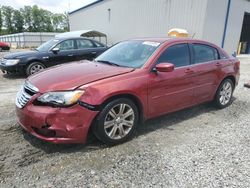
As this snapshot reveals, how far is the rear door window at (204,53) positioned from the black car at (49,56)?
5229mm

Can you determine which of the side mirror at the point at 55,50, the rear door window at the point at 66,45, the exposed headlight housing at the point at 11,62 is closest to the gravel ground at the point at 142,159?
the exposed headlight housing at the point at 11,62

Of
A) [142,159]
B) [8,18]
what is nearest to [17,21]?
[8,18]

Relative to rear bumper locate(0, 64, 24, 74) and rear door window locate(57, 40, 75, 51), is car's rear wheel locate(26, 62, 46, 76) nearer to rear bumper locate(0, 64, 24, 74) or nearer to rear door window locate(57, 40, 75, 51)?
rear bumper locate(0, 64, 24, 74)

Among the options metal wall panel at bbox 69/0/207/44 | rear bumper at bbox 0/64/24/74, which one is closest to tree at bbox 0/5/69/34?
metal wall panel at bbox 69/0/207/44

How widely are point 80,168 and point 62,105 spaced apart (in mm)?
824

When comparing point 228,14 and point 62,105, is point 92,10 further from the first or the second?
point 62,105

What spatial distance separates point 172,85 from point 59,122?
1.98 metres

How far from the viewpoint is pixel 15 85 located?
7.13 metres

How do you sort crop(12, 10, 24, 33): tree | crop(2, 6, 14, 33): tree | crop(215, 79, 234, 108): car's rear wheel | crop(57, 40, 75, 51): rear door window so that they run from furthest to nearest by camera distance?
1. crop(12, 10, 24, 33): tree
2. crop(2, 6, 14, 33): tree
3. crop(57, 40, 75, 51): rear door window
4. crop(215, 79, 234, 108): car's rear wheel

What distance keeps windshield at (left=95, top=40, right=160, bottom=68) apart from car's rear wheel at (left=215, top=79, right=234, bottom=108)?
2041 millimetres

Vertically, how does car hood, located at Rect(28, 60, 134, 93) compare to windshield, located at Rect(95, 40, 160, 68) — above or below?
below

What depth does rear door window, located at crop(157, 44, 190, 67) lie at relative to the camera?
392 centimetres

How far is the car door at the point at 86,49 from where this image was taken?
29.0ft

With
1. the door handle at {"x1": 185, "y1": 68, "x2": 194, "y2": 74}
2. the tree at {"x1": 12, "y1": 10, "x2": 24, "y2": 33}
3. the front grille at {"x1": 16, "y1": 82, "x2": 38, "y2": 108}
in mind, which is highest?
the tree at {"x1": 12, "y1": 10, "x2": 24, "y2": 33}
